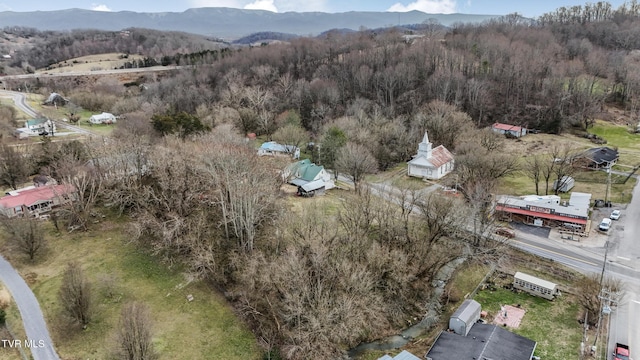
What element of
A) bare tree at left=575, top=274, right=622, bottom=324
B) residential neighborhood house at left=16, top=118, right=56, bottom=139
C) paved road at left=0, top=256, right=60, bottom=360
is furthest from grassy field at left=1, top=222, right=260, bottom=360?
residential neighborhood house at left=16, top=118, right=56, bottom=139

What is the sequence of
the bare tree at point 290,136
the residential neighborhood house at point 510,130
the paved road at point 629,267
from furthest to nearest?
1. the residential neighborhood house at point 510,130
2. the bare tree at point 290,136
3. the paved road at point 629,267

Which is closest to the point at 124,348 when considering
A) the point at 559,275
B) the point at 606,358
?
the point at 606,358

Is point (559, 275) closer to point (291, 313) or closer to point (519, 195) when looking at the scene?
point (519, 195)

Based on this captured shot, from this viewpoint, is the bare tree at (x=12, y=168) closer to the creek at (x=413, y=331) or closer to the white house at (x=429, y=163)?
the creek at (x=413, y=331)

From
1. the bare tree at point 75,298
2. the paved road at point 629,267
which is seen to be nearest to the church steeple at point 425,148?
the paved road at point 629,267

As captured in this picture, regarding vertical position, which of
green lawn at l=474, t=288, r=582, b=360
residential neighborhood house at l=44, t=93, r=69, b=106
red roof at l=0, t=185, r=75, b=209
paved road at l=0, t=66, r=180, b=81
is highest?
paved road at l=0, t=66, r=180, b=81

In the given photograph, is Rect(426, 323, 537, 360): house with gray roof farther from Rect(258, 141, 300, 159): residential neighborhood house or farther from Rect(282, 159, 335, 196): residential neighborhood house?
Rect(258, 141, 300, 159): residential neighborhood house
